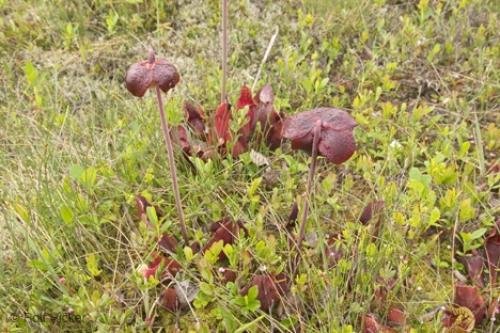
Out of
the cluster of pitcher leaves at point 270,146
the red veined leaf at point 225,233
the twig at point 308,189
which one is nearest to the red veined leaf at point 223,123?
the cluster of pitcher leaves at point 270,146

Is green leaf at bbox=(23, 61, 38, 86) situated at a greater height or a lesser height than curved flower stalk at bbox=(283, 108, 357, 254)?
lesser

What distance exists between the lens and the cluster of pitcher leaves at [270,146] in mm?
1886

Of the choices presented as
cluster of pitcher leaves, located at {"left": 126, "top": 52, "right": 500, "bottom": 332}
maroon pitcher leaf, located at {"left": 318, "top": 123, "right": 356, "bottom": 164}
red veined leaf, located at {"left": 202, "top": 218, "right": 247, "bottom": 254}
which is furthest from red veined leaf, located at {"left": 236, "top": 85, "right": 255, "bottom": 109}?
maroon pitcher leaf, located at {"left": 318, "top": 123, "right": 356, "bottom": 164}

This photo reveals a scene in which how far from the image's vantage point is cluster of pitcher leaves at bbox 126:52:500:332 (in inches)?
74.2

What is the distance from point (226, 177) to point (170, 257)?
0.51 m

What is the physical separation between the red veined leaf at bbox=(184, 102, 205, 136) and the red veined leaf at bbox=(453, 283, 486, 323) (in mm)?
1491

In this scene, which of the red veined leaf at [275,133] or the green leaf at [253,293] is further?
the red veined leaf at [275,133]

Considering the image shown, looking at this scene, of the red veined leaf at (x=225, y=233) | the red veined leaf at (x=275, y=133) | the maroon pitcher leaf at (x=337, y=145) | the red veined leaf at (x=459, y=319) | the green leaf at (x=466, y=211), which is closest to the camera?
the maroon pitcher leaf at (x=337, y=145)

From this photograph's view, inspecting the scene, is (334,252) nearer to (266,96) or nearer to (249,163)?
(249,163)

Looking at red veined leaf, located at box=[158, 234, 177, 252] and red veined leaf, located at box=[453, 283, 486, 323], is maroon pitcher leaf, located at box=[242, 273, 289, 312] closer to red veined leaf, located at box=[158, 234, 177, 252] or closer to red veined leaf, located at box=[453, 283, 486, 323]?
red veined leaf, located at box=[158, 234, 177, 252]

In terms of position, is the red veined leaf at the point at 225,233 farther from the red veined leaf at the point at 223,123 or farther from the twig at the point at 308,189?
the red veined leaf at the point at 223,123

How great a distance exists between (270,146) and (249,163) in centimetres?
20

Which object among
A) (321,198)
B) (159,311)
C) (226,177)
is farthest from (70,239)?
(321,198)

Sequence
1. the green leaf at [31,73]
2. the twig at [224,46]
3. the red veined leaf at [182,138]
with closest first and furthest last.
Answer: the twig at [224,46], the red veined leaf at [182,138], the green leaf at [31,73]
